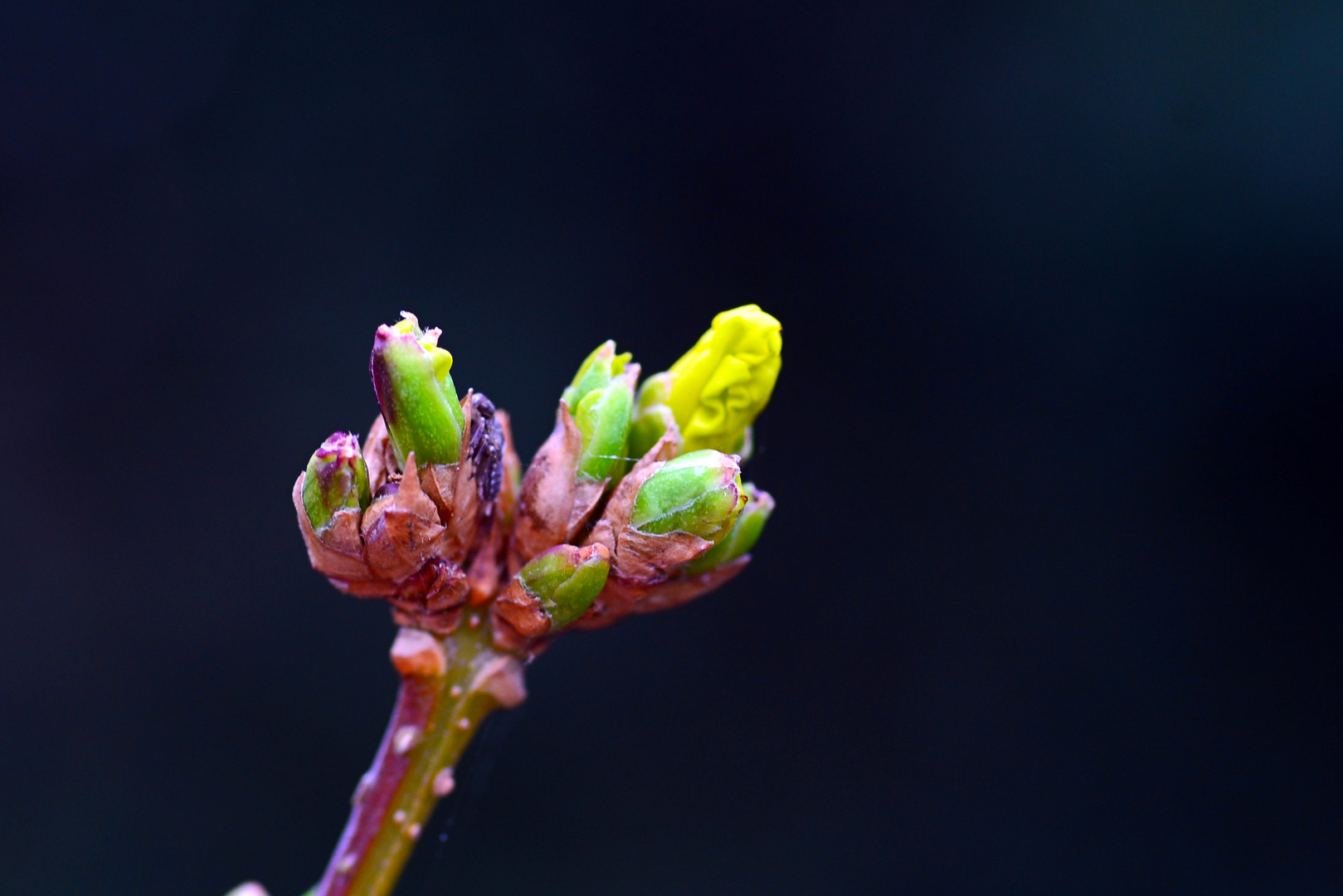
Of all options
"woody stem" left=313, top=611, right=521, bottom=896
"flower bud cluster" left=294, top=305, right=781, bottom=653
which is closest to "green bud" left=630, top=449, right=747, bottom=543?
"flower bud cluster" left=294, top=305, right=781, bottom=653

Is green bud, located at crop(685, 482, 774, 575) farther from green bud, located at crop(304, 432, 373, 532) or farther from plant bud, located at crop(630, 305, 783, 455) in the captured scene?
green bud, located at crop(304, 432, 373, 532)

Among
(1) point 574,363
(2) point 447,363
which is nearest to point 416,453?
(2) point 447,363

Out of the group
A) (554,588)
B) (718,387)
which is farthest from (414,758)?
(718,387)

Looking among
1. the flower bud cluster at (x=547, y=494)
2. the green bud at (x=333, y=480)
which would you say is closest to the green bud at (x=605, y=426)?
the flower bud cluster at (x=547, y=494)

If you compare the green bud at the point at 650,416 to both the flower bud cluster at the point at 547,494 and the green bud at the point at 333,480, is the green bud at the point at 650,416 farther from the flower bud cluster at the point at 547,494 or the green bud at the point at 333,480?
the green bud at the point at 333,480

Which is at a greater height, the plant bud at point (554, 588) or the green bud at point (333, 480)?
the green bud at point (333, 480)

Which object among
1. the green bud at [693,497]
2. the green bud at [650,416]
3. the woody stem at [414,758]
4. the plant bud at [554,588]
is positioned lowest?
the woody stem at [414,758]
